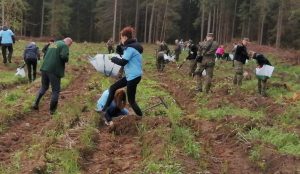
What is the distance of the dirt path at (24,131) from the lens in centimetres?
852

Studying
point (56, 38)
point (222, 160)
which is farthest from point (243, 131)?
point (56, 38)

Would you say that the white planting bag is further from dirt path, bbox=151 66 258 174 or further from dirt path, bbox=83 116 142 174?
dirt path, bbox=83 116 142 174

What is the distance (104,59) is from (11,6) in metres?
25.6

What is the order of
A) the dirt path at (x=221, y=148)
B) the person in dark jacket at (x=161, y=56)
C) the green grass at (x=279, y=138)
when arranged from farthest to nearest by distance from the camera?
1. the person in dark jacket at (x=161, y=56)
2. the green grass at (x=279, y=138)
3. the dirt path at (x=221, y=148)

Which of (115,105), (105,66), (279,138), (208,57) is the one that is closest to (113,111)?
(115,105)

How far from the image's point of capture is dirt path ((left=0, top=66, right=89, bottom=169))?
8524 millimetres

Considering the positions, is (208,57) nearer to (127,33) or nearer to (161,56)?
(127,33)

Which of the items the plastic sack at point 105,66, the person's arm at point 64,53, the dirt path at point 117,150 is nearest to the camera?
the dirt path at point 117,150

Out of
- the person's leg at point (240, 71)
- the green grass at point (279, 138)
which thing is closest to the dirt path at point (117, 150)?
the green grass at point (279, 138)

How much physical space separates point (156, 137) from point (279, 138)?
2600 millimetres

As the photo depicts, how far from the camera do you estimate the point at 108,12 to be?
6938cm

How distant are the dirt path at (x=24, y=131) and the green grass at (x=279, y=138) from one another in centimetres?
418

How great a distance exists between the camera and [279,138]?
9.86 m

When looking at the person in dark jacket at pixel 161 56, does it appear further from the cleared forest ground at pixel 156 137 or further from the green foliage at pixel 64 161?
the green foliage at pixel 64 161
